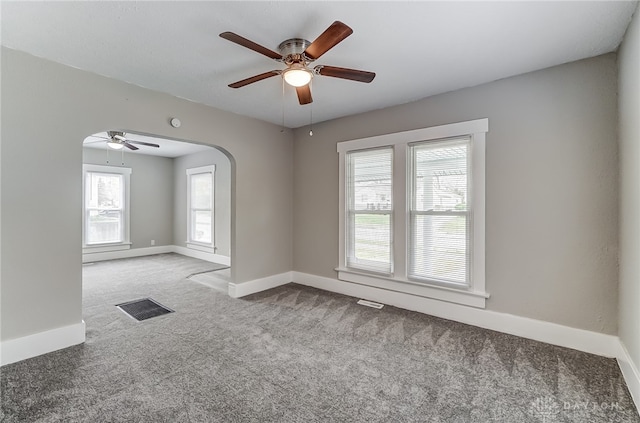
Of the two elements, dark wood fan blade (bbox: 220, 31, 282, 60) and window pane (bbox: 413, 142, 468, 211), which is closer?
dark wood fan blade (bbox: 220, 31, 282, 60)

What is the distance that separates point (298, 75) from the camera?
222 cm

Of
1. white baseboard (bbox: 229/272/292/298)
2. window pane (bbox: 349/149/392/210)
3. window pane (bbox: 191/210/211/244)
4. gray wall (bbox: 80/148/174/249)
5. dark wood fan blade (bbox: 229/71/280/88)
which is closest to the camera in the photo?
dark wood fan blade (bbox: 229/71/280/88)

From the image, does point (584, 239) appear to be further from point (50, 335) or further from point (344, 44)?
point (50, 335)

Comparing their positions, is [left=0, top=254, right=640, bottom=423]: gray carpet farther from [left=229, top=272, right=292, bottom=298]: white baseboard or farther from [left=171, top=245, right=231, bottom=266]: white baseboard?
[left=171, top=245, right=231, bottom=266]: white baseboard

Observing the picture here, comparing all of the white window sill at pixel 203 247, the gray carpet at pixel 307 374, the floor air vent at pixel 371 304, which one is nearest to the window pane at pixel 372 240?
the floor air vent at pixel 371 304

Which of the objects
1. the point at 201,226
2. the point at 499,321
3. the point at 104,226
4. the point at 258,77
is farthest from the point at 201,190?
the point at 499,321

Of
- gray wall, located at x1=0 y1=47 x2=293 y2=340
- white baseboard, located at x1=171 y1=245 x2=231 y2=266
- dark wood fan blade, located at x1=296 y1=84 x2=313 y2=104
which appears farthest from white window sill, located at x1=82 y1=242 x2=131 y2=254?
dark wood fan blade, located at x1=296 y1=84 x2=313 y2=104

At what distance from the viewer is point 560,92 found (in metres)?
2.57

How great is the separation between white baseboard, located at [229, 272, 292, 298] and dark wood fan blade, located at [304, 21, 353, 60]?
3.06 meters

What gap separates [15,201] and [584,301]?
15.9 feet

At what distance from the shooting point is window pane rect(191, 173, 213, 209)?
6693mm

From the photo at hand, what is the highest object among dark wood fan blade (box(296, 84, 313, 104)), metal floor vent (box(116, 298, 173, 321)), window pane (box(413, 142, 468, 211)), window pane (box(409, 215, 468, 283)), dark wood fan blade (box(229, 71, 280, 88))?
dark wood fan blade (box(229, 71, 280, 88))

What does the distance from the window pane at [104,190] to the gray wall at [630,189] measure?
829 centimetres

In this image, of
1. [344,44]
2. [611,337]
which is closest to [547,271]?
[611,337]
